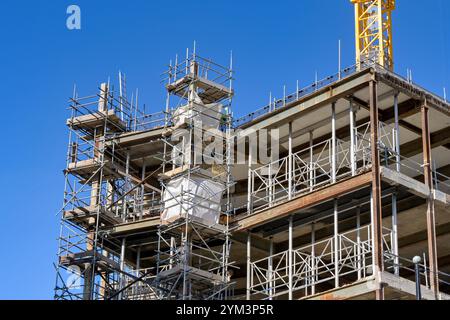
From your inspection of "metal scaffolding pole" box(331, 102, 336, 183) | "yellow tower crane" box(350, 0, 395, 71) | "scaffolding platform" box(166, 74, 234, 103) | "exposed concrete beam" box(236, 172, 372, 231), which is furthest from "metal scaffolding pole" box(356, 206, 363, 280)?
"yellow tower crane" box(350, 0, 395, 71)

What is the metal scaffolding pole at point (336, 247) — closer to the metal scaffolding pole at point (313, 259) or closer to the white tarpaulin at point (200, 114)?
the metal scaffolding pole at point (313, 259)

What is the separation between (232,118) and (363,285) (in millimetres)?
12700

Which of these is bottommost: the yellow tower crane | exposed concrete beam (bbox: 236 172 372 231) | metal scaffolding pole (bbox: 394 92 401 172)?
exposed concrete beam (bbox: 236 172 372 231)

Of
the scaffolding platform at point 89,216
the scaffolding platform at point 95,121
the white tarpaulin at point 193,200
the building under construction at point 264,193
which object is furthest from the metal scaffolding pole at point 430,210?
the scaffolding platform at point 95,121

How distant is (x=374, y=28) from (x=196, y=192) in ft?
113

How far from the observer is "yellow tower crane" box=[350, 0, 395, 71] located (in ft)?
241

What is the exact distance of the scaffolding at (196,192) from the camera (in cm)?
4275

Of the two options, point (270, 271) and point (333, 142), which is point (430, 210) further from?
point (270, 271)

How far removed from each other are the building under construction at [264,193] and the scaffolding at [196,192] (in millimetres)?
70

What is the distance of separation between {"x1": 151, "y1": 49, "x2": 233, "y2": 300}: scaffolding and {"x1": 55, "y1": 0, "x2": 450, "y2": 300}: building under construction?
7cm

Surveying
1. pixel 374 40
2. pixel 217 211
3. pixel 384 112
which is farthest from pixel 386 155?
pixel 374 40

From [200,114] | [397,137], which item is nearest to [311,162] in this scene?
[397,137]

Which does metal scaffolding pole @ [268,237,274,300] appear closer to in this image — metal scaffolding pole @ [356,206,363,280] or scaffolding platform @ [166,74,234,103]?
metal scaffolding pole @ [356,206,363,280]

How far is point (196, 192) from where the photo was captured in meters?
44.0
